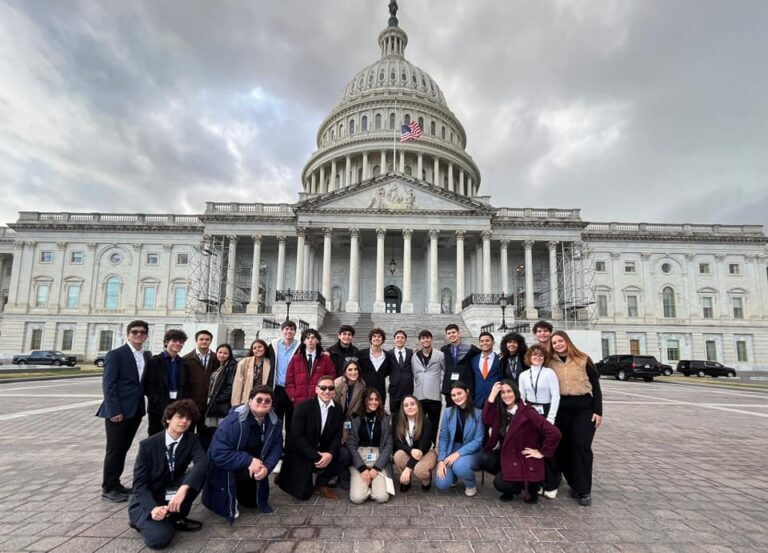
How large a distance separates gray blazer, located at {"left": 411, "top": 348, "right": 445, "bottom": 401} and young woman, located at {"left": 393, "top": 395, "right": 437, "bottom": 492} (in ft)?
3.12

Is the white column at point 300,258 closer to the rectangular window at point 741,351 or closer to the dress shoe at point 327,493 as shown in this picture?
the dress shoe at point 327,493

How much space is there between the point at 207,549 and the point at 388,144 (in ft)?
179

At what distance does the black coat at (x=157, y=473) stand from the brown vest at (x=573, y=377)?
4.47 metres

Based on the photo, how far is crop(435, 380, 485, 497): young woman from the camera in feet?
18.1

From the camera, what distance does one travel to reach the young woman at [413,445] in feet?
18.4

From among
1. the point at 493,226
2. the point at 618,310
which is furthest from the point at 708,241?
the point at 493,226

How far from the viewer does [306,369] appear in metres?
6.48

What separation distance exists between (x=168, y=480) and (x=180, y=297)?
44.8 metres

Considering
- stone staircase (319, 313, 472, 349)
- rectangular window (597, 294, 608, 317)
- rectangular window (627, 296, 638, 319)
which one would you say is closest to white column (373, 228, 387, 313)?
stone staircase (319, 313, 472, 349)

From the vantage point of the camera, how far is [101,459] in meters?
6.96

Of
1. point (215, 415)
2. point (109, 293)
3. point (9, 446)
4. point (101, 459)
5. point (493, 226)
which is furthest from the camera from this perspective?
point (109, 293)

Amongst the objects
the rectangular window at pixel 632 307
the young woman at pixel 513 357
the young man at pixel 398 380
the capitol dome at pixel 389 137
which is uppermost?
the capitol dome at pixel 389 137

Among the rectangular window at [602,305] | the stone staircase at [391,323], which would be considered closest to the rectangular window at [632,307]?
the rectangular window at [602,305]

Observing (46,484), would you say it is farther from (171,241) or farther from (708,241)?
(708,241)
